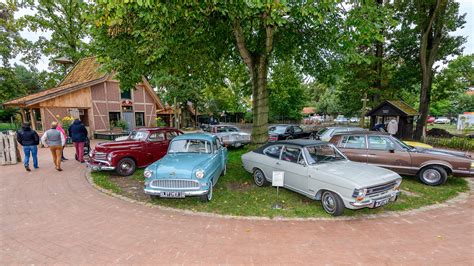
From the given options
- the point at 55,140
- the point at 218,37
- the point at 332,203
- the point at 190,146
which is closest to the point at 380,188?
the point at 332,203

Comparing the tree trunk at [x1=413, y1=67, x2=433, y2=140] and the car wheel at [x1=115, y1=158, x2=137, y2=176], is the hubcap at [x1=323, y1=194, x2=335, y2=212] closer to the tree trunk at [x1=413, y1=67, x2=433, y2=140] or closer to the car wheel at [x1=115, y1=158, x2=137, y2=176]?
the car wheel at [x1=115, y1=158, x2=137, y2=176]

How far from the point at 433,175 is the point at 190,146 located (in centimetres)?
785

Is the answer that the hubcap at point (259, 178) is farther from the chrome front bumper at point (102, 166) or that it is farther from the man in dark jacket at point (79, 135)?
the man in dark jacket at point (79, 135)

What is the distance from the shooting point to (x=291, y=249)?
3639 mm

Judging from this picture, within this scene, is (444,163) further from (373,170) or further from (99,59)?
(99,59)

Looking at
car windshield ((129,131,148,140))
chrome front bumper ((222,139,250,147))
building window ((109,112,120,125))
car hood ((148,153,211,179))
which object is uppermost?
building window ((109,112,120,125))

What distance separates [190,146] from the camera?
667cm

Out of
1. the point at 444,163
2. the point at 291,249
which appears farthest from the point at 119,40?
the point at 444,163

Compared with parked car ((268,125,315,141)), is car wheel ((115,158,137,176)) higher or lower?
lower

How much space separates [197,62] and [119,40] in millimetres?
2978

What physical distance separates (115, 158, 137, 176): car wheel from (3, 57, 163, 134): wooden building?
455 inches

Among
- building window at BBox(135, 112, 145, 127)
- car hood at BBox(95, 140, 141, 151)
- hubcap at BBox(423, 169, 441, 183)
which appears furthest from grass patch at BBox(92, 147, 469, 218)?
building window at BBox(135, 112, 145, 127)

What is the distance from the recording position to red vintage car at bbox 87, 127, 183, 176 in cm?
764

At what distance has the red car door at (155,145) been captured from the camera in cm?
855
